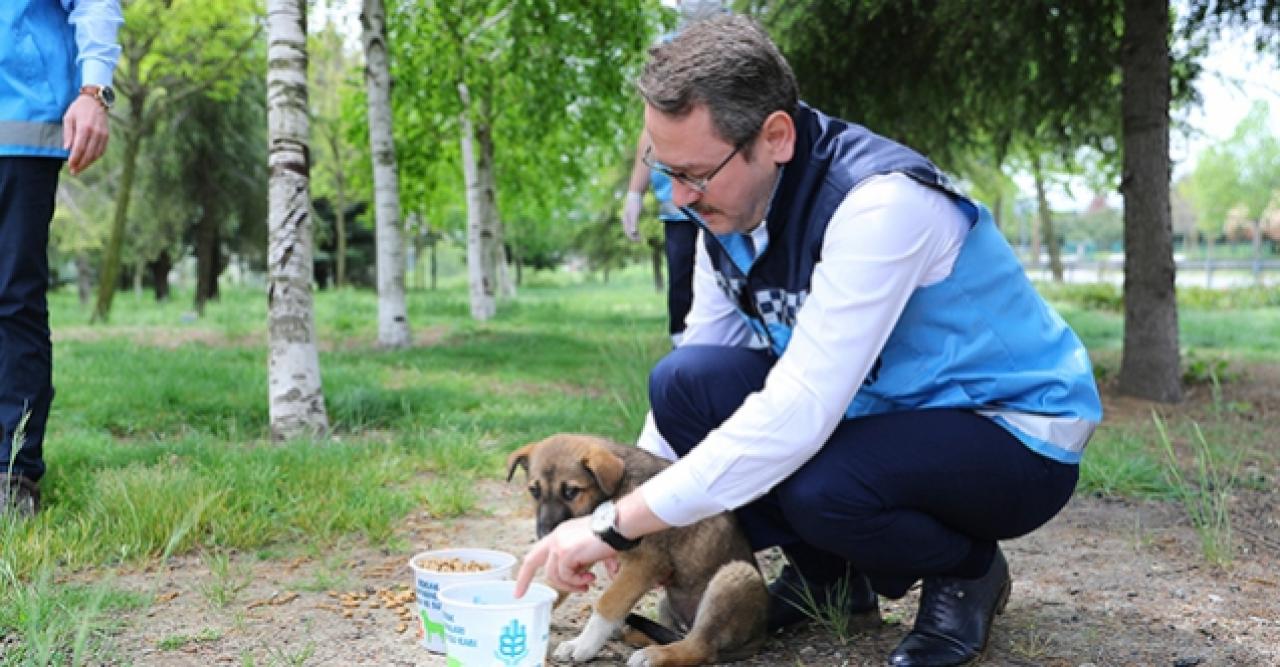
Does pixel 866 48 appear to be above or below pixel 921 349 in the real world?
above

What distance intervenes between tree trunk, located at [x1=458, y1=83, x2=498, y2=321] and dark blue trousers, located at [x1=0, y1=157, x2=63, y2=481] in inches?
560

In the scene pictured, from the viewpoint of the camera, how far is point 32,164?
13.6 feet

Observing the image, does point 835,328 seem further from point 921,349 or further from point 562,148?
point 562,148

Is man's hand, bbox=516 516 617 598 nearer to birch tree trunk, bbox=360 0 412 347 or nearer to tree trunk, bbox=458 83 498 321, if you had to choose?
birch tree trunk, bbox=360 0 412 347

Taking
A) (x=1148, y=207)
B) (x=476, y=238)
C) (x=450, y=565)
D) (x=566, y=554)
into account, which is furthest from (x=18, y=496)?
(x=476, y=238)

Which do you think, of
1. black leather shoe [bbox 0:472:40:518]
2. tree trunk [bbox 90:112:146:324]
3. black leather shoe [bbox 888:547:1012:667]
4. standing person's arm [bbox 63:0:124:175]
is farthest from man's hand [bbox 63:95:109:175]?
tree trunk [bbox 90:112:146:324]

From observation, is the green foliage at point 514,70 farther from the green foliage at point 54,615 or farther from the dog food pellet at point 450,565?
the dog food pellet at point 450,565

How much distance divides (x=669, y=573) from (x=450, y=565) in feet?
2.16

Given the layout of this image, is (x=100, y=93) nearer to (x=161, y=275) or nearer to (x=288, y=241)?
(x=288, y=241)

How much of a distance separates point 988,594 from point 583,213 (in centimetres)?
3980

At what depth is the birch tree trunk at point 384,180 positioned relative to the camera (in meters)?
11.9

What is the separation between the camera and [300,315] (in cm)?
633

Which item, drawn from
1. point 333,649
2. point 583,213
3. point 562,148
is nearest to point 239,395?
point 333,649

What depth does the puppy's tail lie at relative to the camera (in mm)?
3197
